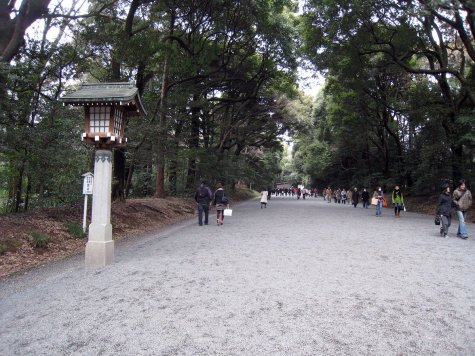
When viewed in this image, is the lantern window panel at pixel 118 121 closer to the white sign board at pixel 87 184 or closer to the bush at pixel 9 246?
the white sign board at pixel 87 184

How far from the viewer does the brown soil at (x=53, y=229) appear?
27.5 feet

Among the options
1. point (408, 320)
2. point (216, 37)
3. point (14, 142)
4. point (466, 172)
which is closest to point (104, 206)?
point (14, 142)

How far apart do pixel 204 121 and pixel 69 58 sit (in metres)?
15.3

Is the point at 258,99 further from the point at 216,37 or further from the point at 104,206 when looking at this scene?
the point at 104,206

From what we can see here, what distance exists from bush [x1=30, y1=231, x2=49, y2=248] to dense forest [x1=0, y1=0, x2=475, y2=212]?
6.90 ft

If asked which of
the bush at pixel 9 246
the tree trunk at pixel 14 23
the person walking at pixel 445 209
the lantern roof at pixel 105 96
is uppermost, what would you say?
the tree trunk at pixel 14 23

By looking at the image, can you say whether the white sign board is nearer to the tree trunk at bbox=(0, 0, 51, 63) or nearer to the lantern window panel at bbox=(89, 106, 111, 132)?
the lantern window panel at bbox=(89, 106, 111, 132)

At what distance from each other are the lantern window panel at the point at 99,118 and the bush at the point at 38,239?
11.0 feet

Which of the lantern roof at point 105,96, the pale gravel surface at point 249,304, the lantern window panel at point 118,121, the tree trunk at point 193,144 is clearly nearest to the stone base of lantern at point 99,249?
the pale gravel surface at point 249,304

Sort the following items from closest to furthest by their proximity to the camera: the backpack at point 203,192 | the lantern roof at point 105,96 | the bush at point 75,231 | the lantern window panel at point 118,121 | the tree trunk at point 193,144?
the lantern roof at point 105,96
the lantern window panel at point 118,121
the bush at point 75,231
the backpack at point 203,192
the tree trunk at point 193,144

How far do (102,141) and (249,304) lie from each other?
4934 millimetres

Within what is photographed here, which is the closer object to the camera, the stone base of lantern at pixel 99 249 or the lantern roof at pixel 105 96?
the stone base of lantern at pixel 99 249

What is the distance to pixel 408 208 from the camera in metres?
25.6

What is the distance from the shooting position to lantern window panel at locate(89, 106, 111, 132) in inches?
311
